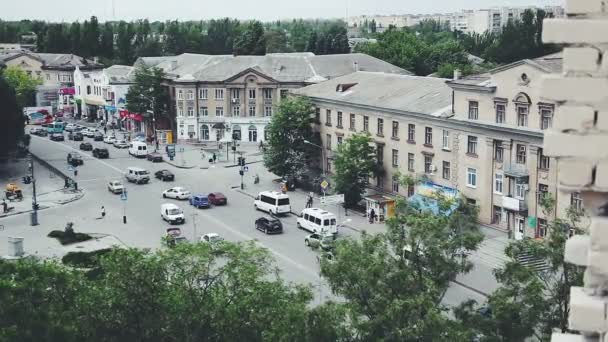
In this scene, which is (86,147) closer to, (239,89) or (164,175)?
(239,89)

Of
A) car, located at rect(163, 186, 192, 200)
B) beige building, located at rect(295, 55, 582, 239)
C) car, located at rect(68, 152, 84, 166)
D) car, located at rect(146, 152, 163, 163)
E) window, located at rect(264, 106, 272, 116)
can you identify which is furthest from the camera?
window, located at rect(264, 106, 272, 116)

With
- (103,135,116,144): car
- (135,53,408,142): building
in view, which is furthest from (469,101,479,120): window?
(103,135,116,144): car

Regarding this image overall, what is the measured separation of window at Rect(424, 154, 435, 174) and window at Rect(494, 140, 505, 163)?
15.8 ft

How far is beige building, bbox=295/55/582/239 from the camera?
1469 inches

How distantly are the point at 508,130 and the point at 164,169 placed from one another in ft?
90.2

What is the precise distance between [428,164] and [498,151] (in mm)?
5402

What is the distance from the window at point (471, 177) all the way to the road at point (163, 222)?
20.5ft

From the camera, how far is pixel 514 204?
38.6m

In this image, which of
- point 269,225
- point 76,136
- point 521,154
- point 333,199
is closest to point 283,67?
point 76,136

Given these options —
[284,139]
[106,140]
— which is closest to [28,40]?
[106,140]

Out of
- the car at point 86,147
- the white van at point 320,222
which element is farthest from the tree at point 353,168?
the car at point 86,147

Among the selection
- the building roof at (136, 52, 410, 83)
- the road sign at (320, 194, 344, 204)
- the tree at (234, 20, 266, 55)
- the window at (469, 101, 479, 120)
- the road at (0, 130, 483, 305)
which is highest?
the tree at (234, 20, 266, 55)

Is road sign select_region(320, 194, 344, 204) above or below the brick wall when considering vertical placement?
below

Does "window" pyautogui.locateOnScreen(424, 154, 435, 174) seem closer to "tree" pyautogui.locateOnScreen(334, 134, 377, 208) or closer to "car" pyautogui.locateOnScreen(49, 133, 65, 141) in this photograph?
"tree" pyautogui.locateOnScreen(334, 134, 377, 208)
